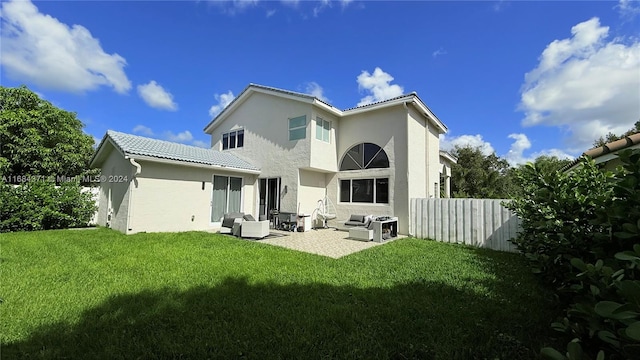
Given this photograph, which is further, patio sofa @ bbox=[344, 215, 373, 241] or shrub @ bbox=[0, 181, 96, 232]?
shrub @ bbox=[0, 181, 96, 232]

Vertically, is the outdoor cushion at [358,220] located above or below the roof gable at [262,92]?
below

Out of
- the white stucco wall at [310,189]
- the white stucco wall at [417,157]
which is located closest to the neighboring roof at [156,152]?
the white stucco wall at [310,189]

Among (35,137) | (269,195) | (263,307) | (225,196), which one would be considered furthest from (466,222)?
(35,137)

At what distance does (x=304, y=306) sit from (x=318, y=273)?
203cm

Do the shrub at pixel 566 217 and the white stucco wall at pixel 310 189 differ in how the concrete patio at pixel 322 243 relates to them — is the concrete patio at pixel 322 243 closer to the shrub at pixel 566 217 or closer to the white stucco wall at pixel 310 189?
the white stucco wall at pixel 310 189

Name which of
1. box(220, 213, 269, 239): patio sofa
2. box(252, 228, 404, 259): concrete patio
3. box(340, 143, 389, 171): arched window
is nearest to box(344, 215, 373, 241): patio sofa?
box(252, 228, 404, 259): concrete patio

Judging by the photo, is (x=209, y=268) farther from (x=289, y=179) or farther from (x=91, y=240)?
(x=289, y=179)

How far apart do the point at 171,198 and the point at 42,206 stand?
675 centimetres

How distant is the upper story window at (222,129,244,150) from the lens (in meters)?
18.5

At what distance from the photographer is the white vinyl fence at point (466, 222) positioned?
1060cm

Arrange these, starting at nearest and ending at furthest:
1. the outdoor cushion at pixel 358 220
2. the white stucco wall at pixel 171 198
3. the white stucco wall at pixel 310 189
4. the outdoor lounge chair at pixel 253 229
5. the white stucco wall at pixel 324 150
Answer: the outdoor lounge chair at pixel 253 229 → the white stucco wall at pixel 171 198 → the outdoor cushion at pixel 358 220 → the white stucco wall at pixel 324 150 → the white stucco wall at pixel 310 189

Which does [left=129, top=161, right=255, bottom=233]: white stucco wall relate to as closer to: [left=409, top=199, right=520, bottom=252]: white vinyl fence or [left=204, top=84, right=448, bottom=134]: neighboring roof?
[left=204, top=84, right=448, bottom=134]: neighboring roof

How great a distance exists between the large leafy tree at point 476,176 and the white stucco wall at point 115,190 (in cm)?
2945

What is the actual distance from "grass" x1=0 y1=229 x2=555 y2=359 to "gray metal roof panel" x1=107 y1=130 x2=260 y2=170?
522 cm
